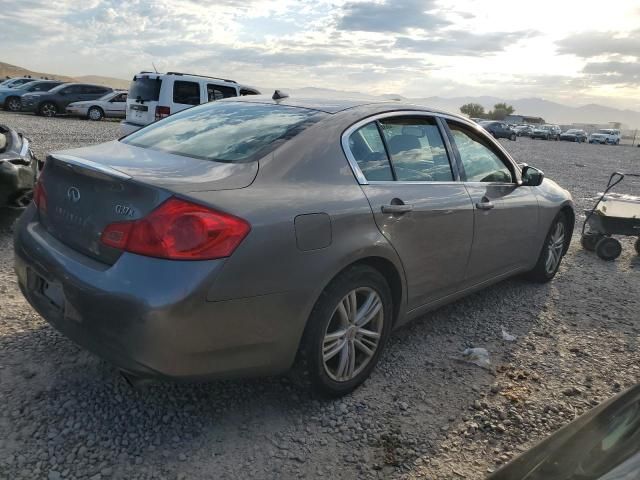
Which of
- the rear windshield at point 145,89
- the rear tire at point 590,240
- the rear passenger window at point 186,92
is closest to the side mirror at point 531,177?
the rear tire at point 590,240

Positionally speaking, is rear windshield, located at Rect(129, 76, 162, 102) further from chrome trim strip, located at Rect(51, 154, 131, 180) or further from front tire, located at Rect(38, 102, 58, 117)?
front tire, located at Rect(38, 102, 58, 117)

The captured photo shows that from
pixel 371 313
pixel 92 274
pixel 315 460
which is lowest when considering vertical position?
pixel 315 460

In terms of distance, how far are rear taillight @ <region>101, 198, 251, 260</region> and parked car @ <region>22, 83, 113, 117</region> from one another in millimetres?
22720

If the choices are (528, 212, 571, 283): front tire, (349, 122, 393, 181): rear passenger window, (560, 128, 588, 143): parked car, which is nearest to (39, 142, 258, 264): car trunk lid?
(349, 122, 393, 181): rear passenger window

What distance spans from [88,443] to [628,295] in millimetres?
4836

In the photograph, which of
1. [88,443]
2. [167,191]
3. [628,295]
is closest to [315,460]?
[88,443]

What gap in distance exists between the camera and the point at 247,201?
93.2 inches

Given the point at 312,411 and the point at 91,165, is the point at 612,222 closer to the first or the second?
the point at 312,411

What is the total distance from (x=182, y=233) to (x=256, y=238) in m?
0.31

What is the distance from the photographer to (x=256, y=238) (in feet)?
7.59

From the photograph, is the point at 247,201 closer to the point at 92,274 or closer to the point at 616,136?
the point at 92,274

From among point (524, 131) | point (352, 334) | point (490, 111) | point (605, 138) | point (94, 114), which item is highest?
point (490, 111)

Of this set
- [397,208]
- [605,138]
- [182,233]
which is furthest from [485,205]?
[605,138]

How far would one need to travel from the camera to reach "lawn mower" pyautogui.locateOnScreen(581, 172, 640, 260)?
621 cm
